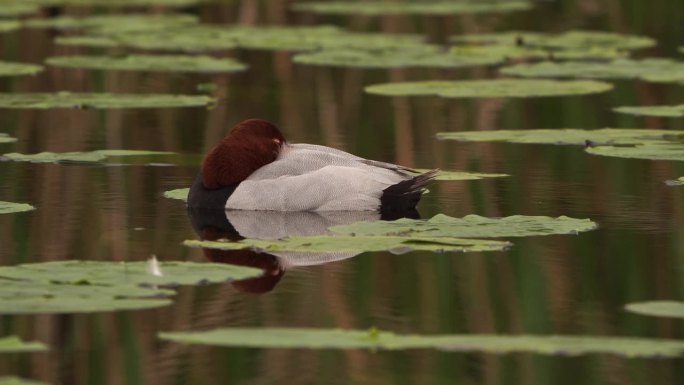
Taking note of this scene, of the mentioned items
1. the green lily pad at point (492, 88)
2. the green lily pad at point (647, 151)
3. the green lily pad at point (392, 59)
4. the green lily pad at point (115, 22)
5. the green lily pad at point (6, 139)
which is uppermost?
the green lily pad at point (115, 22)

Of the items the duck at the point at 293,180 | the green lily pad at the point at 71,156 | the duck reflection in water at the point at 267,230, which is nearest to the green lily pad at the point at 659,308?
the duck reflection in water at the point at 267,230

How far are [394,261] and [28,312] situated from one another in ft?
6.10

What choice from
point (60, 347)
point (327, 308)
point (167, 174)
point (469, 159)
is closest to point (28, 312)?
point (60, 347)

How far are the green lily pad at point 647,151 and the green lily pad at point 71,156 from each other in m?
2.79

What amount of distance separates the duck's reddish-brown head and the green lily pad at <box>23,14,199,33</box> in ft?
31.6

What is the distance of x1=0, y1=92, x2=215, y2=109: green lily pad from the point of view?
40.5 ft

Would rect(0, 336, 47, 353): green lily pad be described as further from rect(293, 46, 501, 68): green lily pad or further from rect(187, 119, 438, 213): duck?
rect(293, 46, 501, 68): green lily pad

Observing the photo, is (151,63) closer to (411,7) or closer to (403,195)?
(411,7)

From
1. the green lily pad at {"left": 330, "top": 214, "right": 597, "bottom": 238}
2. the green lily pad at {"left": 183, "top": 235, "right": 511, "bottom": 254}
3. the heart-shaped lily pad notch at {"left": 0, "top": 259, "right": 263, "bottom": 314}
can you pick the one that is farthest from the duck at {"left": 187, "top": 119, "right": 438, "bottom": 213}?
the heart-shaped lily pad notch at {"left": 0, "top": 259, "right": 263, "bottom": 314}

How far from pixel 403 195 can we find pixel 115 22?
1121cm

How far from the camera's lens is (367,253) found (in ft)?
24.4

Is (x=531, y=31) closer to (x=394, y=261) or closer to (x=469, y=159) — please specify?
(x=469, y=159)

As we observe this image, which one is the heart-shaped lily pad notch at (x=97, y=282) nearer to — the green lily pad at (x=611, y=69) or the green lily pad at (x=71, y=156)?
the green lily pad at (x=71, y=156)

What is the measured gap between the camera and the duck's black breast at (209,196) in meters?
8.55
